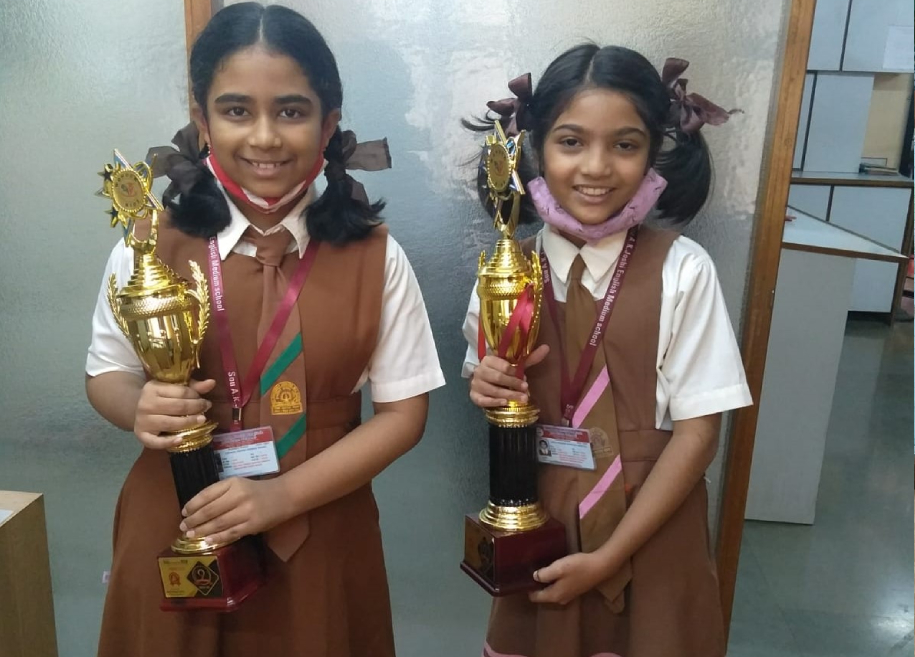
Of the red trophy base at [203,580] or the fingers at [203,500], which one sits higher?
the fingers at [203,500]

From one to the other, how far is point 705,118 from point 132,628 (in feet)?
4.06

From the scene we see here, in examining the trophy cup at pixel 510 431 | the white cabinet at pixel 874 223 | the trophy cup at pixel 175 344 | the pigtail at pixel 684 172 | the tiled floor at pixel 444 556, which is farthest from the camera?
the white cabinet at pixel 874 223

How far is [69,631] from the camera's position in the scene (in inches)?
75.4

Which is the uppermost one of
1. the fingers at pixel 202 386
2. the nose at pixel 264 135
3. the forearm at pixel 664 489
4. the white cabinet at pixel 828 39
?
the white cabinet at pixel 828 39

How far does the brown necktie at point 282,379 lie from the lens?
1.11 m

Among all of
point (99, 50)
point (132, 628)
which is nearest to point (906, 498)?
point (132, 628)

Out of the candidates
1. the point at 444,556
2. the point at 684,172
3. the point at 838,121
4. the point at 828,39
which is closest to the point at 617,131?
the point at 684,172

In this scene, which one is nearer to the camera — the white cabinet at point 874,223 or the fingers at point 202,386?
the fingers at point 202,386

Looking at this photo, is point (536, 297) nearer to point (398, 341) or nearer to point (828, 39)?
point (398, 341)

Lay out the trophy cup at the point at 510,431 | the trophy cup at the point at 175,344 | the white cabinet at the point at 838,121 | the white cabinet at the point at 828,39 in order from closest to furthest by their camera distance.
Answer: the trophy cup at the point at 175,344 < the trophy cup at the point at 510,431 < the white cabinet at the point at 828,39 < the white cabinet at the point at 838,121

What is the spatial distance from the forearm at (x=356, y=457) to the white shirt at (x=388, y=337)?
0.03m

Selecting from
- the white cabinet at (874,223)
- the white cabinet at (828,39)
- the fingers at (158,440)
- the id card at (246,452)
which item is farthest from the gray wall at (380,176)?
the white cabinet at (874,223)

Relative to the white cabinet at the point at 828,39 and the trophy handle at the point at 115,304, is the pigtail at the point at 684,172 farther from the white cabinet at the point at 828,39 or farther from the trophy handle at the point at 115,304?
the white cabinet at the point at 828,39

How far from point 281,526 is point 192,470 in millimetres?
171
